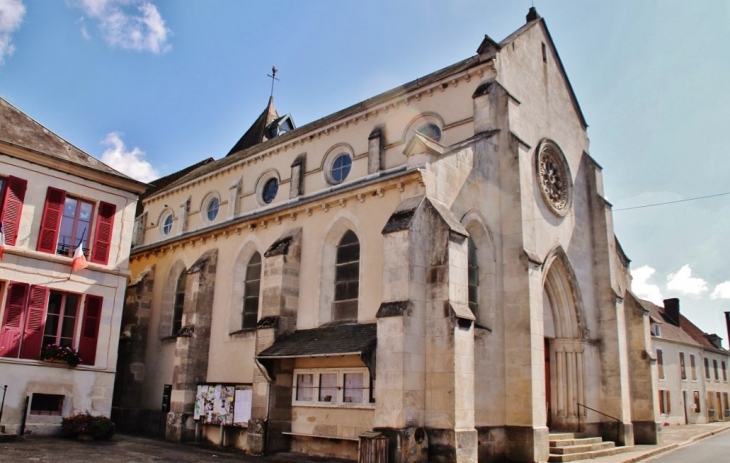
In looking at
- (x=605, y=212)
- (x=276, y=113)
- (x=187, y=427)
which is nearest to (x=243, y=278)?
(x=187, y=427)

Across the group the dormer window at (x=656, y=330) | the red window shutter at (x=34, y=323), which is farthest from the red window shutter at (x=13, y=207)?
the dormer window at (x=656, y=330)

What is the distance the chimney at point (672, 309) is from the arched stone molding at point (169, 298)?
37240mm

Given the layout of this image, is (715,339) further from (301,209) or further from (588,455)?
(301,209)

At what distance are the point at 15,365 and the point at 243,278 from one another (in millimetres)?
7064

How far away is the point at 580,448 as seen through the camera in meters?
16.8

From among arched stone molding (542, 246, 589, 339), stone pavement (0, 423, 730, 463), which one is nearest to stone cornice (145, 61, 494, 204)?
arched stone molding (542, 246, 589, 339)

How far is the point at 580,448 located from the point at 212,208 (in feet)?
57.7

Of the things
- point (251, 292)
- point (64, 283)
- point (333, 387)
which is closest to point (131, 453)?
point (333, 387)

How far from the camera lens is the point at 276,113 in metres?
34.8

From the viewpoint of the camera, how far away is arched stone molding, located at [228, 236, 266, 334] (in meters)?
20.1

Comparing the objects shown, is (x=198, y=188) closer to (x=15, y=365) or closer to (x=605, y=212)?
(x=15, y=365)

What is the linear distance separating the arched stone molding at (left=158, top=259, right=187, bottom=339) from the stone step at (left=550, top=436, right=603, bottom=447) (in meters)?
14.2

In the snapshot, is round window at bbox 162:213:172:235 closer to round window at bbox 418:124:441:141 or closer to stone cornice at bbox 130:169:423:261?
stone cornice at bbox 130:169:423:261

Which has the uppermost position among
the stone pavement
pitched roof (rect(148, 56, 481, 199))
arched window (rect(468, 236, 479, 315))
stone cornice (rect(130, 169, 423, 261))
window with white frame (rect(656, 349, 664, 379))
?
pitched roof (rect(148, 56, 481, 199))
